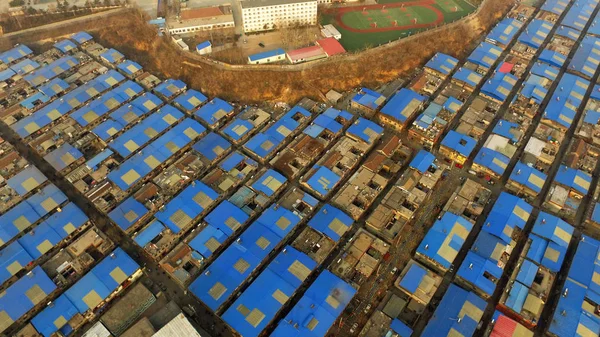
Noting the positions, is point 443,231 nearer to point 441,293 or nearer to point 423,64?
point 441,293

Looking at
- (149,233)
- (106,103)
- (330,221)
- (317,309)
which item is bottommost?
(317,309)

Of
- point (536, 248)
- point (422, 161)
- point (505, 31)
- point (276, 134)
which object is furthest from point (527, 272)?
point (505, 31)

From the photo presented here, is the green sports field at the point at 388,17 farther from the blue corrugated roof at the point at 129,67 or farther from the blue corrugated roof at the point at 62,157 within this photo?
the blue corrugated roof at the point at 62,157

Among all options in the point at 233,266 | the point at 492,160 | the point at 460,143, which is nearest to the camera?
the point at 233,266

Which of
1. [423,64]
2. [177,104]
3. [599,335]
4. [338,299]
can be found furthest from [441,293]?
[177,104]

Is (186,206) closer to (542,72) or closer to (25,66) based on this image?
(25,66)

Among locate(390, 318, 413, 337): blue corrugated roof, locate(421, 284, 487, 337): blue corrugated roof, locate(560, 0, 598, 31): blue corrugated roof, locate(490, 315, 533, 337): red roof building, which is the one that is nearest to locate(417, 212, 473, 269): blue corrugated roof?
locate(421, 284, 487, 337): blue corrugated roof
